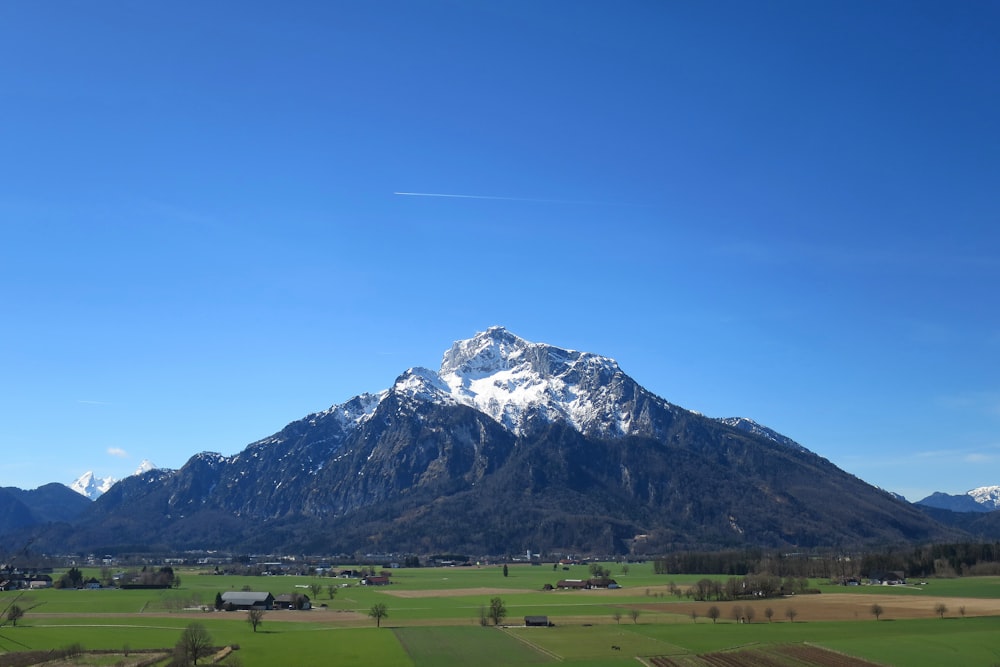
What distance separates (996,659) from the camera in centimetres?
8494

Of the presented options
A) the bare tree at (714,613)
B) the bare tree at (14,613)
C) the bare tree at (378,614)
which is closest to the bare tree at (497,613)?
the bare tree at (378,614)

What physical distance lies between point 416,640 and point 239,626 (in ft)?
93.3

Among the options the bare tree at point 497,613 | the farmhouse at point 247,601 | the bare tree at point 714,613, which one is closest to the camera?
the bare tree at point 497,613

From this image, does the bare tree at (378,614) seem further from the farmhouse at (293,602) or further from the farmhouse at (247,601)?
the farmhouse at (247,601)

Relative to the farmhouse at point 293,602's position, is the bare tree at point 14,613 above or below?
above

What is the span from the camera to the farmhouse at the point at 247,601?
5935 inches

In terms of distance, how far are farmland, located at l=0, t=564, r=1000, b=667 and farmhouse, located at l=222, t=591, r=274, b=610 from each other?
4.37 m

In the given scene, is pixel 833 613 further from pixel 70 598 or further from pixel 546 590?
pixel 70 598

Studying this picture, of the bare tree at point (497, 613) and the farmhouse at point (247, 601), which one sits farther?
the farmhouse at point (247, 601)

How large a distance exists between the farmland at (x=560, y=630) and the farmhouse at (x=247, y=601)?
→ 172 inches

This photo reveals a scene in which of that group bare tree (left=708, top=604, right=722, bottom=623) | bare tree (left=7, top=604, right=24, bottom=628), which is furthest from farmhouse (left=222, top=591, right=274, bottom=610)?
bare tree (left=708, top=604, right=722, bottom=623)

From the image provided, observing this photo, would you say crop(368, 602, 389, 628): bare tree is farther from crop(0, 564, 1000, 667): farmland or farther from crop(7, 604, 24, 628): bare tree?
crop(7, 604, 24, 628): bare tree

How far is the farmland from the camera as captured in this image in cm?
9000

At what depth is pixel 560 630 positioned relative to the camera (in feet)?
378
